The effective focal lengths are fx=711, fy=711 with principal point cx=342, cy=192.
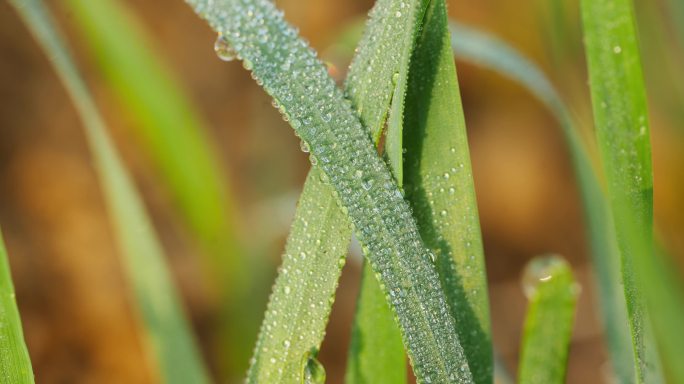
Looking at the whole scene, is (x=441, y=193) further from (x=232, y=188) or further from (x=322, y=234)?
(x=232, y=188)

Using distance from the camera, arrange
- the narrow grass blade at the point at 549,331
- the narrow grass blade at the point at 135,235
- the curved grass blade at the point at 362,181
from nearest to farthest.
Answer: the curved grass blade at the point at 362,181 < the narrow grass blade at the point at 549,331 < the narrow grass blade at the point at 135,235

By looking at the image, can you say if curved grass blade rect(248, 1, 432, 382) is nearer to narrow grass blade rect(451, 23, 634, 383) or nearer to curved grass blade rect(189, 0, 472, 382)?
curved grass blade rect(189, 0, 472, 382)

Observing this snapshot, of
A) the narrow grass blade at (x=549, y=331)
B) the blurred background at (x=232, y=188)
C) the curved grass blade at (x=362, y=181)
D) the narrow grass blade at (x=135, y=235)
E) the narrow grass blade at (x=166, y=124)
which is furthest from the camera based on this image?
the blurred background at (x=232, y=188)

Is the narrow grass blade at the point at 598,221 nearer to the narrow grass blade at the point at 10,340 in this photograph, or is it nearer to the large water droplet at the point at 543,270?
the large water droplet at the point at 543,270

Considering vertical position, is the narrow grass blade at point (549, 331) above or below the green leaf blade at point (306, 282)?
below

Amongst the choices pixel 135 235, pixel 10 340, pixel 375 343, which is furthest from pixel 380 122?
pixel 135 235

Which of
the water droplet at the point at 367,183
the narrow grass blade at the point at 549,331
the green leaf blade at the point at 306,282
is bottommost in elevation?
the narrow grass blade at the point at 549,331

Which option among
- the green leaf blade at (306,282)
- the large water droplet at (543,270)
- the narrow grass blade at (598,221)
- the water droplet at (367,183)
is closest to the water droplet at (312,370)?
the green leaf blade at (306,282)
